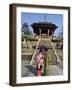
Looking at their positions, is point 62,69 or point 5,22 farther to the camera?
point 62,69

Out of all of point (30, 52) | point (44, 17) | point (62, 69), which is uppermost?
point (44, 17)

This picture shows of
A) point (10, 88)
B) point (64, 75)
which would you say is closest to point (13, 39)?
point (10, 88)

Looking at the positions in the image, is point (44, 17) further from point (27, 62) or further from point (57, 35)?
point (27, 62)

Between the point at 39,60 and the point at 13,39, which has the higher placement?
the point at 13,39

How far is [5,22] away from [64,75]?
1.93 feet

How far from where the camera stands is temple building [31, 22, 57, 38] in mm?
1795

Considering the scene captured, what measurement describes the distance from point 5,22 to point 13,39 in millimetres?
130

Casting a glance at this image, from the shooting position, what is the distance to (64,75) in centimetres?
187

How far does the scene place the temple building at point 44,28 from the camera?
1.79m

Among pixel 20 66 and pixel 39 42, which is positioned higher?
pixel 39 42

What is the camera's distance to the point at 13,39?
5.61ft

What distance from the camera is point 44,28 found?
5.95 ft

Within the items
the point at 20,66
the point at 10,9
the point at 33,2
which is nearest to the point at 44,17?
the point at 33,2

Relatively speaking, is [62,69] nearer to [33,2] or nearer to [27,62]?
[27,62]
